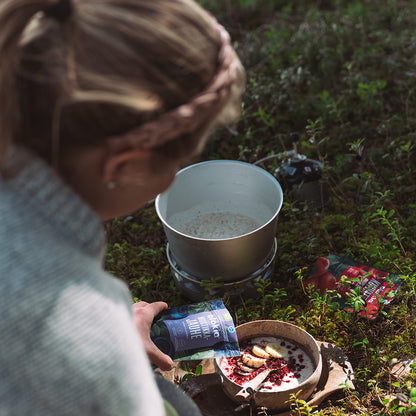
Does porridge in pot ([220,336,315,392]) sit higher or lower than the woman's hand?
lower

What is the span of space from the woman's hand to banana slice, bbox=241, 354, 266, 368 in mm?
383

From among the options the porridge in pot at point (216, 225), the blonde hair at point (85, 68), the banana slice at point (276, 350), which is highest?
the blonde hair at point (85, 68)

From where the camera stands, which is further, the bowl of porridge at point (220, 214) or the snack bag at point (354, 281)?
the bowl of porridge at point (220, 214)

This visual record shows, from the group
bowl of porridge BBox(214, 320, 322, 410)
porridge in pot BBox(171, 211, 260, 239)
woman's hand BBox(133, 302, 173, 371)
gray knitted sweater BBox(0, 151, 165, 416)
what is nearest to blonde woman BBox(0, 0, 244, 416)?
gray knitted sweater BBox(0, 151, 165, 416)

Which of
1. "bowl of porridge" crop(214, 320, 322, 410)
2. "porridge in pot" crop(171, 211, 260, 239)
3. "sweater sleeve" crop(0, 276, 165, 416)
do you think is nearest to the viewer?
"sweater sleeve" crop(0, 276, 165, 416)

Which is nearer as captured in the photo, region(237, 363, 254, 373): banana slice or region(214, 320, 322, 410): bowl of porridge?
region(214, 320, 322, 410): bowl of porridge

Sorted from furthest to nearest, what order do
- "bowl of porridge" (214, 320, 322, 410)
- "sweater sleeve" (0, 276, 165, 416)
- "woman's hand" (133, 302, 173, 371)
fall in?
"bowl of porridge" (214, 320, 322, 410) → "woman's hand" (133, 302, 173, 371) → "sweater sleeve" (0, 276, 165, 416)

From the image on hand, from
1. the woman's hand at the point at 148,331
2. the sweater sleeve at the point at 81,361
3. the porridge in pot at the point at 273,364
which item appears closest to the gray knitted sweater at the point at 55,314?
the sweater sleeve at the point at 81,361

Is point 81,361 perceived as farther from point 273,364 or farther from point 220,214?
point 220,214

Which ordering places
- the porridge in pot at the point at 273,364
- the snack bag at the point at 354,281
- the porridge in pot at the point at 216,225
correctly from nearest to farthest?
the porridge in pot at the point at 273,364 → the snack bag at the point at 354,281 → the porridge in pot at the point at 216,225

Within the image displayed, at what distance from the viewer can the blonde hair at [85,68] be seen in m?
0.75

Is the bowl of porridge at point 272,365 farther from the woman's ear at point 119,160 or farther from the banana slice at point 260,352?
the woman's ear at point 119,160

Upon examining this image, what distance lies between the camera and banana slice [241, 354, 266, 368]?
69.0 inches

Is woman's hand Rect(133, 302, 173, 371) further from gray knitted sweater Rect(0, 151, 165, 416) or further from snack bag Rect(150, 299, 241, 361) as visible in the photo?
gray knitted sweater Rect(0, 151, 165, 416)
